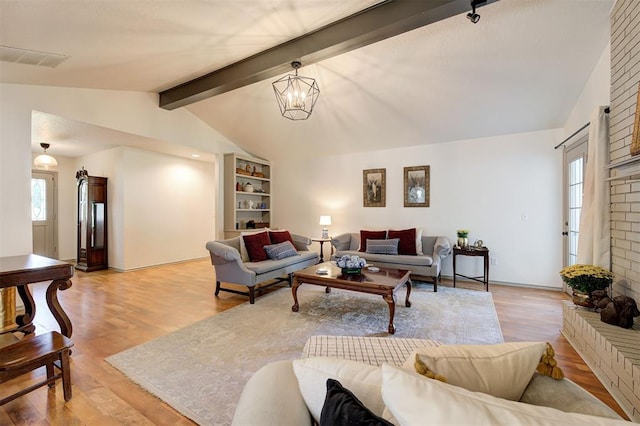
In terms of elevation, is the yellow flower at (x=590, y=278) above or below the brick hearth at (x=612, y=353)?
above

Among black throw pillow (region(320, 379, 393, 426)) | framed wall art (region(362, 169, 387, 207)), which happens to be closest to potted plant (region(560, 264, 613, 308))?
black throw pillow (region(320, 379, 393, 426))

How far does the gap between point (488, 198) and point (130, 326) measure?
5.27 metres

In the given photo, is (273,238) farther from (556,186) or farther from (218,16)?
(556,186)

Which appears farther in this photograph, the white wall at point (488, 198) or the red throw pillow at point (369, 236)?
the red throw pillow at point (369, 236)

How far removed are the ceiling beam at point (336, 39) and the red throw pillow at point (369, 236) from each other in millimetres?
2986

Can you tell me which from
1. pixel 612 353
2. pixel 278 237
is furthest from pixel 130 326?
pixel 612 353

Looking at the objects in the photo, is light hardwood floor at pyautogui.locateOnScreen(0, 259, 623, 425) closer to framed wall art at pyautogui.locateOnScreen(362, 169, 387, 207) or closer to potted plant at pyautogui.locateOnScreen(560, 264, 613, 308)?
potted plant at pyautogui.locateOnScreen(560, 264, 613, 308)

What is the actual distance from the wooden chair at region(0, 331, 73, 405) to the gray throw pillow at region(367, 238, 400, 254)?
3.85m

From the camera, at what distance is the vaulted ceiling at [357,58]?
233cm

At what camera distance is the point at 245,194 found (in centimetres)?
625

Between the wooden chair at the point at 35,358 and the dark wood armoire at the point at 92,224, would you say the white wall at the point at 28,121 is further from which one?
the wooden chair at the point at 35,358

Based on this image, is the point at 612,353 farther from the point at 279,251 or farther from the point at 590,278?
the point at 279,251

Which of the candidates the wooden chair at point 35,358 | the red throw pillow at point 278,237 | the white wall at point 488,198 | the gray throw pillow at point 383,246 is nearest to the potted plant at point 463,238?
the white wall at point 488,198

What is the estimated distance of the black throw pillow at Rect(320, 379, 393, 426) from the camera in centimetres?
62
